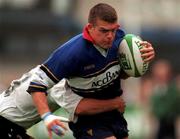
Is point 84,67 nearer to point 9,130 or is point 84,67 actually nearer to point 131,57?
point 131,57

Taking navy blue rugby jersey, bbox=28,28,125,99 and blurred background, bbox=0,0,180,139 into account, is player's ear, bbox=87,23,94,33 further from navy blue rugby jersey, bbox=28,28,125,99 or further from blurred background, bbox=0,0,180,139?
blurred background, bbox=0,0,180,139

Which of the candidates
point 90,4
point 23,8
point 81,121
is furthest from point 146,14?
point 81,121

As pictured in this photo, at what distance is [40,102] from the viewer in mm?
9422

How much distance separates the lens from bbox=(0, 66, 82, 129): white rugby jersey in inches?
392

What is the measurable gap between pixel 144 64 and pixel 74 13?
33239 mm

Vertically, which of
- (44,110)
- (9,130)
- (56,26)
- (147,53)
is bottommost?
(56,26)

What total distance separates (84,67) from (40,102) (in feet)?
1.80

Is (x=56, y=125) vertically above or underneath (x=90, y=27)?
underneath

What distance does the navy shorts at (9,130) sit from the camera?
10461 millimetres

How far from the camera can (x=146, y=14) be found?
42.0 m

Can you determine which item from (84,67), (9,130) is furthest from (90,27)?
(9,130)

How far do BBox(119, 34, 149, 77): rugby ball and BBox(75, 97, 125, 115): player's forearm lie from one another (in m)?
0.36

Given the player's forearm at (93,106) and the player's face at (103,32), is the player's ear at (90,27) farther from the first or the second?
the player's forearm at (93,106)

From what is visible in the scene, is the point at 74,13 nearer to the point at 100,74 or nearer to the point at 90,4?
the point at 90,4
